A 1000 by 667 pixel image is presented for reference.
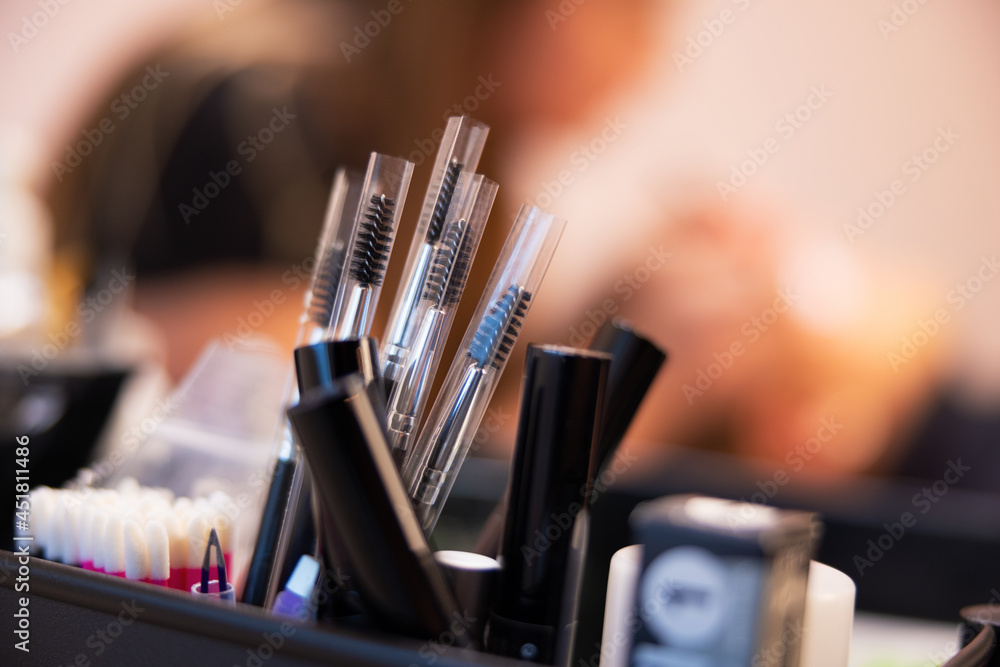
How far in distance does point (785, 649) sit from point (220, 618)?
0.14m

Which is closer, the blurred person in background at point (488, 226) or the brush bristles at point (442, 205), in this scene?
the brush bristles at point (442, 205)

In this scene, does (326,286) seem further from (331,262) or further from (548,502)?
(548,502)

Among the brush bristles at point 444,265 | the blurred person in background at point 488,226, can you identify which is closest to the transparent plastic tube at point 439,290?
the brush bristles at point 444,265

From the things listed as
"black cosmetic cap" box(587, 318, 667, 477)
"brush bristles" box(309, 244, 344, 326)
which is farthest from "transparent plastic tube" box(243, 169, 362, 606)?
"black cosmetic cap" box(587, 318, 667, 477)

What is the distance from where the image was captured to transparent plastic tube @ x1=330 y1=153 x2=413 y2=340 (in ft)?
0.86

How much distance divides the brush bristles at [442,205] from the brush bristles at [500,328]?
0.04 metres

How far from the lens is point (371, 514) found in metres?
0.19

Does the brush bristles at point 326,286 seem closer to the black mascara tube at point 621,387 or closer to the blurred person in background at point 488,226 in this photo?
the black mascara tube at point 621,387

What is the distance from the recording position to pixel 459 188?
266 mm

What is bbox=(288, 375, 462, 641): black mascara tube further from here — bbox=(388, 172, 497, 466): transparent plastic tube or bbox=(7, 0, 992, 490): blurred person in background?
bbox=(7, 0, 992, 490): blurred person in background

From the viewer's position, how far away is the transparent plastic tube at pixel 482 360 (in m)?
0.25

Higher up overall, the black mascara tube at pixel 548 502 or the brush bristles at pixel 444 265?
the brush bristles at pixel 444 265

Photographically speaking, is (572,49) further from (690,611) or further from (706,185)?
(690,611)

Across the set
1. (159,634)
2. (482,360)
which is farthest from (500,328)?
(159,634)
